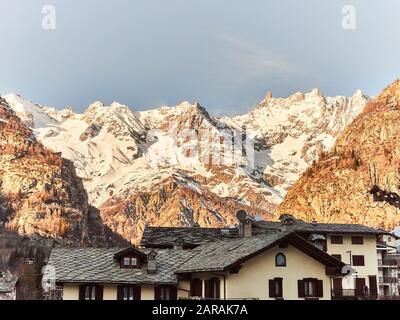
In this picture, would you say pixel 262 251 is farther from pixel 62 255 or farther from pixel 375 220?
pixel 375 220

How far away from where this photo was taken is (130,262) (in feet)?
134

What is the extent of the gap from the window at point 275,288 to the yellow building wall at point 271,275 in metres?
0.22

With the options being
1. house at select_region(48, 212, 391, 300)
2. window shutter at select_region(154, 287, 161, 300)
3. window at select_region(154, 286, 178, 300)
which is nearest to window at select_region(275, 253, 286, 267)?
house at select_region(48, 212, 391, 300)

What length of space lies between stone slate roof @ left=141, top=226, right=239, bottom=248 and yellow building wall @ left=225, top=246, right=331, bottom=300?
2320 cm

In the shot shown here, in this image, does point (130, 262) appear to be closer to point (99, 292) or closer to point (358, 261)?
point (99, 292)

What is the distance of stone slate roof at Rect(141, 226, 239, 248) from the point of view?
194ft

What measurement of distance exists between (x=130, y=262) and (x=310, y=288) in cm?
1256

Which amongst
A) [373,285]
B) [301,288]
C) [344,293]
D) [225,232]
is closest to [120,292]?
[301,288]

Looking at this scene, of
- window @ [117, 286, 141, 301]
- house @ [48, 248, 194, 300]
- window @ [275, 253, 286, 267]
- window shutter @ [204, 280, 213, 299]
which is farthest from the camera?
window @ [117, 286, 141, 301]

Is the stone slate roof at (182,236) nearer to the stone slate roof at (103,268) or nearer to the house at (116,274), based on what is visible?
the stone slate roof at (103,268)

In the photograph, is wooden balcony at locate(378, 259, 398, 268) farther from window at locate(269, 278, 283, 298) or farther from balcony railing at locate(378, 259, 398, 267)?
window at locate(269, 278, 283, 298)

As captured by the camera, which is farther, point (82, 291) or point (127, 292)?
point (127, 292)

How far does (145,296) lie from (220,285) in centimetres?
684

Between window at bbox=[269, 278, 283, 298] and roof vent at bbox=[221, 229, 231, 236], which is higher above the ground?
roof vent at bbox=[221, 229, 231, 236]
